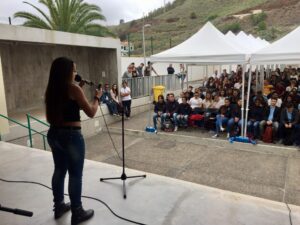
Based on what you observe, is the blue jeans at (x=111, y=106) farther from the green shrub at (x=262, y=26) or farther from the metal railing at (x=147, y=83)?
the green shrub at (x=262, y=26)

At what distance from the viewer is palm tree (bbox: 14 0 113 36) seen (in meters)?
13.0

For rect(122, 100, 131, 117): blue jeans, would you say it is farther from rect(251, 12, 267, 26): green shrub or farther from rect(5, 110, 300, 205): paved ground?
rect(251, 12, 267, 26): green shrub

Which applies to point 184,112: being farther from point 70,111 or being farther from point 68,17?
point 68,17

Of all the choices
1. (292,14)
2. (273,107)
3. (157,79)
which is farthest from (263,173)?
(292,14)

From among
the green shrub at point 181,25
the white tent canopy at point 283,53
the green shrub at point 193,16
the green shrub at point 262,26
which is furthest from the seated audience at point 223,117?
the green shrub at point 193,16

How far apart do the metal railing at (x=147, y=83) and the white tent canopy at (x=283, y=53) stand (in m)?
5.04

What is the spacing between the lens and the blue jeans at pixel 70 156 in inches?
94.6

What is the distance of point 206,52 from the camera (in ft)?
24.3

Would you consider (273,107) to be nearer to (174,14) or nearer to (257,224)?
(257,224)

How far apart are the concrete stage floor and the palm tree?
35.7 feet

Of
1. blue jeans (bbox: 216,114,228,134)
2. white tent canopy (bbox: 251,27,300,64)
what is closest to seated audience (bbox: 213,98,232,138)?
Result: blue jeans (bbox: 216,114,228,134)

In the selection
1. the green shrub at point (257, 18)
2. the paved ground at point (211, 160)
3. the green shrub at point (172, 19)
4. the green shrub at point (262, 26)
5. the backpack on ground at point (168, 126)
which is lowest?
the paved ground at point (211, 160)

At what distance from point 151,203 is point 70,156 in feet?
3.73

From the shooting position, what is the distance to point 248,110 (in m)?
7.10
